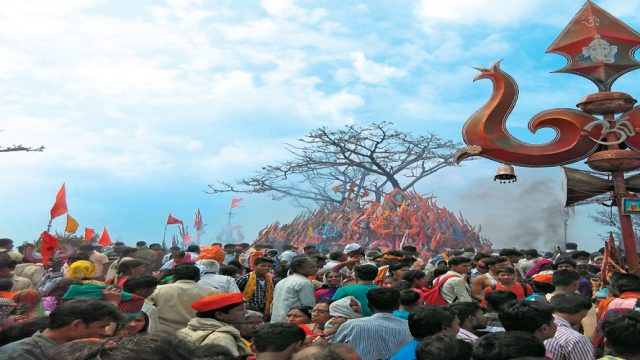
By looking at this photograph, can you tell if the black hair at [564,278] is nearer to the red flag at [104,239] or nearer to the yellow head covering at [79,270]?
the yellow head covering at [79,270]

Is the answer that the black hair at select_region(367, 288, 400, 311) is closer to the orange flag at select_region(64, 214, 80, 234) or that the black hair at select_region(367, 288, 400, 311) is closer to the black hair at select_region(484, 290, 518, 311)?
the black hair at select_region(484, 290, 518, 311)

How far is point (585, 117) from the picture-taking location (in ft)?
24.1

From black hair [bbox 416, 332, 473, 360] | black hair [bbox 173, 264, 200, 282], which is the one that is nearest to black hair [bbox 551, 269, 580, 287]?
black hair [bbox 416, 332, 473, 360]

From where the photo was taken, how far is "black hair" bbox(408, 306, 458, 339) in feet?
11.2

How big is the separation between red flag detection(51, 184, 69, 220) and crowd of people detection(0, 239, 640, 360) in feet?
20.2

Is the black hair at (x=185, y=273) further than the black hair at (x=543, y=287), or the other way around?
the black hair at (x=543, y=287)

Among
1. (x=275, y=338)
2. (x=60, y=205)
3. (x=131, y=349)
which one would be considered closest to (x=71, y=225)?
(x=60, y=205)

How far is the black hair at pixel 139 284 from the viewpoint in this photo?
421 centimetres

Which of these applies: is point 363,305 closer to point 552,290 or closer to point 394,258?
point 552,290

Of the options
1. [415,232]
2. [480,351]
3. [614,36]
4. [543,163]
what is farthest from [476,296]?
[415,232]

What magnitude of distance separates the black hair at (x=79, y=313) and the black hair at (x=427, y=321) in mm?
1889

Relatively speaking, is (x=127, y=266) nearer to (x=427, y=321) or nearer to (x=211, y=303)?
(x=211, y=303)

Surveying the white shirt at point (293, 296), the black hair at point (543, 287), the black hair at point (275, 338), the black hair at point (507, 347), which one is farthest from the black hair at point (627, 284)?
the black hair at point (275, 338)

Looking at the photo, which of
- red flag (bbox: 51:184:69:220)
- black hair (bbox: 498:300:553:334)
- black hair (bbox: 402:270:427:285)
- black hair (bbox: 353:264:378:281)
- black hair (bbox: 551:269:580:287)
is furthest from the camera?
red flag (bbox: 51:184:69:220)
